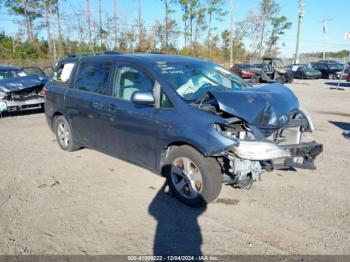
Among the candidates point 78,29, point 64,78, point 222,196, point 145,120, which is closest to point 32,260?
point 145,120

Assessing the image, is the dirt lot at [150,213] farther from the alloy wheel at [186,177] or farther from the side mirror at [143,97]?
the side mirror at [143,97]

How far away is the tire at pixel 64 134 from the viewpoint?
5797 millimetres

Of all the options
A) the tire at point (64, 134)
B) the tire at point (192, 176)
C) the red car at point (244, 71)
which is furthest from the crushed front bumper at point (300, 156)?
the red car at point (244, 71)

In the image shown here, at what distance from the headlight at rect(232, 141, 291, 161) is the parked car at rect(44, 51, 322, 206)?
0.01m

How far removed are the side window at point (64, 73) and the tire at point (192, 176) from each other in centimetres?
294

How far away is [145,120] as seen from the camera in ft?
13.4

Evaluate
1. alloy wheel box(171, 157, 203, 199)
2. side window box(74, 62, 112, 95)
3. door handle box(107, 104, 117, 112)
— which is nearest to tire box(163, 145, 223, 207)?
alloy wheel box(171, 157, 203, 199)

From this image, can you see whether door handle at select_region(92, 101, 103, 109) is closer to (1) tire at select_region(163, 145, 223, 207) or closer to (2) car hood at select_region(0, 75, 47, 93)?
→ (1) tire at select_region(163, 145, 223, 207)

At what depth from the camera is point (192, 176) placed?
3.75 m

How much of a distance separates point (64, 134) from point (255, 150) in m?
4.02

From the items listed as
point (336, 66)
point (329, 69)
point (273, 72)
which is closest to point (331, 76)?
point (329, 69)

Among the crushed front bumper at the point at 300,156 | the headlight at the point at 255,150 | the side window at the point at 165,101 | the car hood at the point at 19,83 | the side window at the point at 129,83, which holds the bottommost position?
the crushed front bumper at the point at 300,156

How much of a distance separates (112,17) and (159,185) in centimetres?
3827

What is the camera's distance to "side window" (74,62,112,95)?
4.79 meters
